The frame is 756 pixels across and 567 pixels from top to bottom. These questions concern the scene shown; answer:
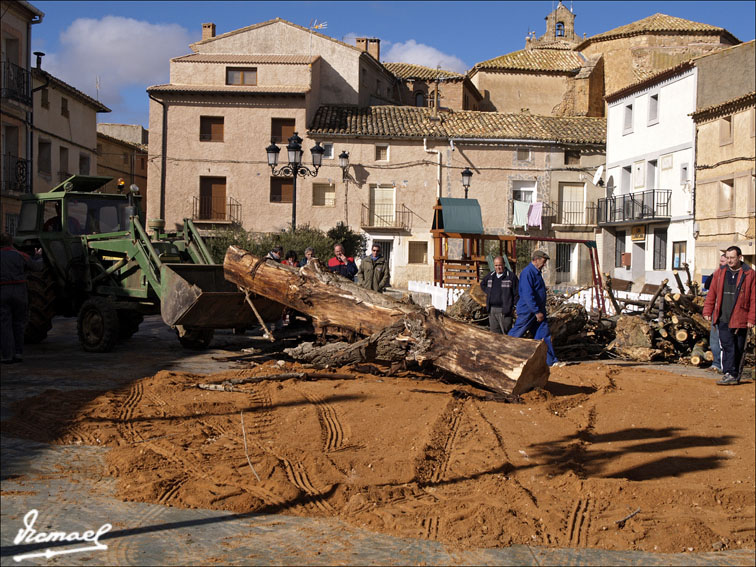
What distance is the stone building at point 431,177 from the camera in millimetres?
37406

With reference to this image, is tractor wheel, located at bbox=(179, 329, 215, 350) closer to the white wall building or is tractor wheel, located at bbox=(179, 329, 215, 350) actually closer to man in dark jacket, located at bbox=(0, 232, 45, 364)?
man in dark jacket, located at bbox=(0, 232, 45, 364)

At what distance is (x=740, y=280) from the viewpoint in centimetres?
968

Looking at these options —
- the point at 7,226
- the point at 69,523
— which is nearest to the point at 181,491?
the point at 69,523

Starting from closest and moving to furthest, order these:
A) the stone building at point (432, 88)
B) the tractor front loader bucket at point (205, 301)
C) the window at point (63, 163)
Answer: the tractor front loader bucket at point (205, 301) → the window at point (63, 163) → the stone building at point (432, 88)

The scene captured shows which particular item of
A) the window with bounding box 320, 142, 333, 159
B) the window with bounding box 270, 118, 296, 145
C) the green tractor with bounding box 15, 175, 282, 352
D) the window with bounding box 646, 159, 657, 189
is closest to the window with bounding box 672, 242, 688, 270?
the window with bounding box 646, 159, 657, 189

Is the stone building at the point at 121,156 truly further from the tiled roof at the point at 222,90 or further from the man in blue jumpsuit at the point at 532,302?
the man in blue jumpsuit at the point at 532,302

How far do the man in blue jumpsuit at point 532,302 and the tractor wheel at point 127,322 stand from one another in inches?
251

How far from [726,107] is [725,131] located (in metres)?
2.06

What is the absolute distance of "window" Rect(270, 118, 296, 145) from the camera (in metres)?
37.1

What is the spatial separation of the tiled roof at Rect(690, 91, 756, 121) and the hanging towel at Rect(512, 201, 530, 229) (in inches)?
408

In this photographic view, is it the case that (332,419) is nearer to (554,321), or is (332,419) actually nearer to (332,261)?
(554,321)

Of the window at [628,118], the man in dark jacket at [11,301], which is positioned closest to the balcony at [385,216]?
the window at [628,118]

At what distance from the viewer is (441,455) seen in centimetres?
599

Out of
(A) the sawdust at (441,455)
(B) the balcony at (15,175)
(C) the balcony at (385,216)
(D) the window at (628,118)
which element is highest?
(D) the window at (628,118)
